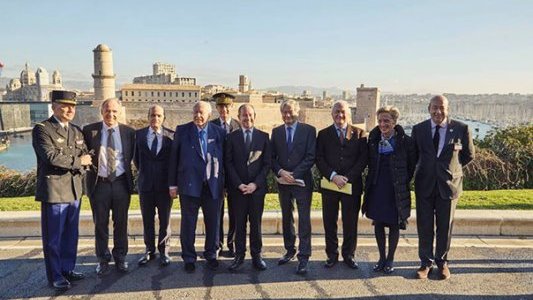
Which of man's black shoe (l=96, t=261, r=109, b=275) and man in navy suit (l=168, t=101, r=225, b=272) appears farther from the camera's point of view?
man in navy suit (l=168, t=101, r=225, b=272)

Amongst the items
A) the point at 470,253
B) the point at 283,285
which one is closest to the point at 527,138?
the point at 470,253

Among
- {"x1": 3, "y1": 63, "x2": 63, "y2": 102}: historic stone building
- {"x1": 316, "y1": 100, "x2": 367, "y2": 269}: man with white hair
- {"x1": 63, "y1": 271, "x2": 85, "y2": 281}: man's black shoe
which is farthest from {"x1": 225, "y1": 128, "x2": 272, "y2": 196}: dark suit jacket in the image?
{"x1": 3, "y1": 63, "x2": 63, "y2": 102}: historic stone building

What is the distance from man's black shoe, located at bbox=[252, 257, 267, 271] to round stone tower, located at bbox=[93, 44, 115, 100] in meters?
49.7

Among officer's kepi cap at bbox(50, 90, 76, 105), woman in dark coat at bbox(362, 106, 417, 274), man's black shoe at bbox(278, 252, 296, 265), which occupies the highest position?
Answer: officer's kepi cap at bbox(50, 90, 76, 105)

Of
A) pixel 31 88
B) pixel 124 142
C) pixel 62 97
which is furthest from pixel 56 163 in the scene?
pixel 31 88

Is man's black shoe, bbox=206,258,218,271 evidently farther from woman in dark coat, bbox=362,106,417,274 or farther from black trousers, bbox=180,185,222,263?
woman in dark coat, bbox=362,106,417,274

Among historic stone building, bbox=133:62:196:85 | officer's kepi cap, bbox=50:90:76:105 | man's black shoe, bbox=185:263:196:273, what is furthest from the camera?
historic stone building, bbox=133:62:196:85

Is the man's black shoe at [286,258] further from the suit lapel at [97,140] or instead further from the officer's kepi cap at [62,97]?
the officer's kepi cap at [62,97]

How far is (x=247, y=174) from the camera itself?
428 cm

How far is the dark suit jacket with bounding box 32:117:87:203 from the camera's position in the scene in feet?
12.0

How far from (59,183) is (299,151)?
2371mm

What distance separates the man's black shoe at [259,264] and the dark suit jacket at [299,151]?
0.93 meters

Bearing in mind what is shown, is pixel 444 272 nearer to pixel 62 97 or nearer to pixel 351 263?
pixel 351 263

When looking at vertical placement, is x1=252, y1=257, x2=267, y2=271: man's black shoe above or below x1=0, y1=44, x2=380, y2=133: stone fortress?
below
